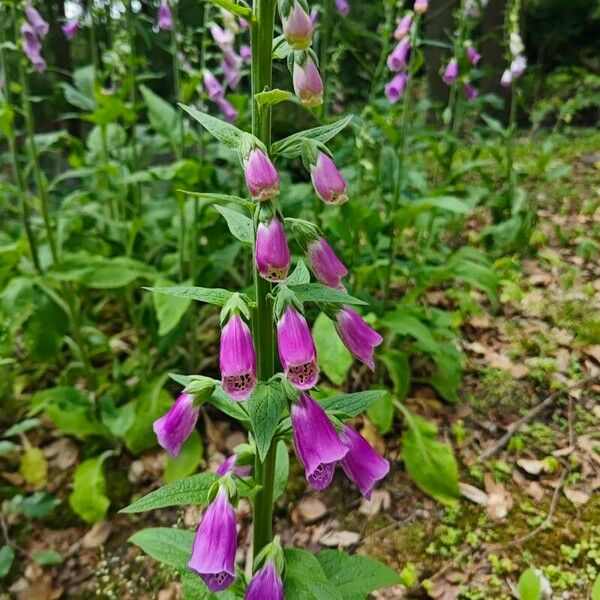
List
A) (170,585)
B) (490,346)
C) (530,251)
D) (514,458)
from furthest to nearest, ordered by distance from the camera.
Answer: (530,251) < (490,346) < (514,458) < (170,585)

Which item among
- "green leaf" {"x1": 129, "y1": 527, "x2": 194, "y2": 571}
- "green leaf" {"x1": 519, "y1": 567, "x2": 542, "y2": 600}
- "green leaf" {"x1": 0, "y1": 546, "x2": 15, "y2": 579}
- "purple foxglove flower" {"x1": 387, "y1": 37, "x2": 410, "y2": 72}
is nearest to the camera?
"green leaf" {"x1": 129, "y1": 527, "x2": 194, "y2": 571}

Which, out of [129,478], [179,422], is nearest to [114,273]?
[129,478]

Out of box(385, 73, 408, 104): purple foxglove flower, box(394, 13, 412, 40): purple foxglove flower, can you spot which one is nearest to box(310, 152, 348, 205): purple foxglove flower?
box(394, 13, 412, 40): purple foxglove flower

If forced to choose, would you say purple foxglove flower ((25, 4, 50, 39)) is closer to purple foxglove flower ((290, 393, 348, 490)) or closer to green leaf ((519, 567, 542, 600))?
purple foxglove flower ((290, 393, 348, 490))

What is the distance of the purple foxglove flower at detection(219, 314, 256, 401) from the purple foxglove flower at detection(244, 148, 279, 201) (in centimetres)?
26

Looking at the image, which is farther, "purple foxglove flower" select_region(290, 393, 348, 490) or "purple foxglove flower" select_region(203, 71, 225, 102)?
"purple foxglove flower" select_region(203, 71, 225, 102)

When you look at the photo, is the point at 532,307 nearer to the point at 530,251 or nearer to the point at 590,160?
the point at 530,251

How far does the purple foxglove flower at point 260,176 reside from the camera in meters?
1.10

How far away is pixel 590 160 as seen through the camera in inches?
240

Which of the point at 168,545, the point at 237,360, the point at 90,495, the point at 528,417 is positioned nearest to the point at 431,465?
the point at 528,417

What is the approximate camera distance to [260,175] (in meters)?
1.09

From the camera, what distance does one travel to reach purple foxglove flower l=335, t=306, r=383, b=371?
1.28 metres

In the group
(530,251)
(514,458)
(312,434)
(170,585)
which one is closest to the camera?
(312,434)

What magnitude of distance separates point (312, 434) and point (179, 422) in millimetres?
327
